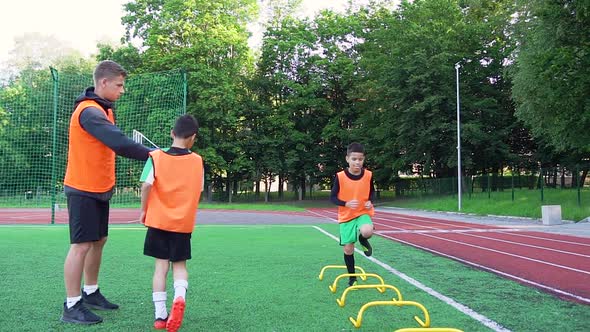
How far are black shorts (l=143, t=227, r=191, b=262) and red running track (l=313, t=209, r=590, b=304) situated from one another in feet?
13.4

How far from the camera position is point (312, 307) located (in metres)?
4.48

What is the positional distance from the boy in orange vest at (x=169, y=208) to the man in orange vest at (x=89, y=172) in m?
0.21

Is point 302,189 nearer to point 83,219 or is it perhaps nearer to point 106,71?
point 106,71

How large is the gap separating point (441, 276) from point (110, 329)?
4214 mm

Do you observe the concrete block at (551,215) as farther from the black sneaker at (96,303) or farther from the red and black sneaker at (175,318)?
the red and black sneaker at (175,318)

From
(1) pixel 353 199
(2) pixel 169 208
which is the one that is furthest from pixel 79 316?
(1) pixel 353 199

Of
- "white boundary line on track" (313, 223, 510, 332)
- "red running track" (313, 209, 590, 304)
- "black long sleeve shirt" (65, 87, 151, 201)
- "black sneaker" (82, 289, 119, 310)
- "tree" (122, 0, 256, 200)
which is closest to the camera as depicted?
"black long sleeve shirt" (65, 87, 151, 201)

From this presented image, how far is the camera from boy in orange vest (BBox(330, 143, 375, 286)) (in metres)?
5.54

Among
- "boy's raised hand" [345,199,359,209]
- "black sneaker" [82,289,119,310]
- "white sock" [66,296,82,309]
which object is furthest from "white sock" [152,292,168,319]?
"boy's raised hand" [345,199,359,209]

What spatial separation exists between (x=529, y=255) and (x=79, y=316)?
792 cm

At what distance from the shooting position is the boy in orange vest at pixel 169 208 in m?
3.66

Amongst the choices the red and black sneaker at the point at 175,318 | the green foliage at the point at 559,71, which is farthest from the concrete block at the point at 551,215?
the red and black sneaker at the point at 175,318

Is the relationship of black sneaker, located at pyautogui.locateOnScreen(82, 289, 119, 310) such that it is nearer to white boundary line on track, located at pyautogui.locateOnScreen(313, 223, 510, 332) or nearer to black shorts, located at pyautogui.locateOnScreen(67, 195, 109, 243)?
black shorts, located at pyautogui.locateOnScreen(67, 195, 109, 243)

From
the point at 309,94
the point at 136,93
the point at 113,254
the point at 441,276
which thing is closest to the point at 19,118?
the point at 136,93
